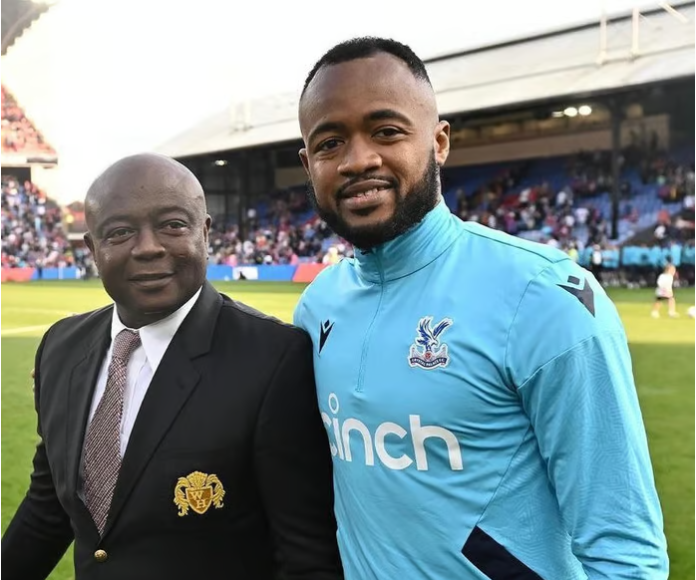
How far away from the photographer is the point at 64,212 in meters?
40.1

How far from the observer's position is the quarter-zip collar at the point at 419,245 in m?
1.56

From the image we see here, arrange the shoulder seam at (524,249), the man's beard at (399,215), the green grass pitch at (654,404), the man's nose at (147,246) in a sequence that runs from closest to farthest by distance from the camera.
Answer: the shoulder seam at (524,249) < the man's beard at (399,215) < the man's nose at (147,246) < the green grass pitch at (654,404)

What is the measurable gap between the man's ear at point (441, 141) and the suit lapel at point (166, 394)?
69 cm

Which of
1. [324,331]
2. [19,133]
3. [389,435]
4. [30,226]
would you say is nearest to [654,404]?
[324,331]

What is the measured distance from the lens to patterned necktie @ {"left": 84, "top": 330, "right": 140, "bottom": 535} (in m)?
1.66

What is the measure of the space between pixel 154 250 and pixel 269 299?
Answer: 635 inches

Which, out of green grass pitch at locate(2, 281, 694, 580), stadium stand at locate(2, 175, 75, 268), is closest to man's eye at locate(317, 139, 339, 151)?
green grass pitch at locate(2, 281, 694, 580)

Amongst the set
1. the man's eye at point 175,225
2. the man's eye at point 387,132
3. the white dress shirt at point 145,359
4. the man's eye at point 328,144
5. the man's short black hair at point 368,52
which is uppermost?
the man's short black hair at point 368,52

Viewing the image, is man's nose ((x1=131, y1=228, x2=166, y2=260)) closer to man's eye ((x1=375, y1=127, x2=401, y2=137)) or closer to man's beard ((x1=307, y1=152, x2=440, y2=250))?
man's beard ((x1=307, y1=152, x2=440, y2=250))

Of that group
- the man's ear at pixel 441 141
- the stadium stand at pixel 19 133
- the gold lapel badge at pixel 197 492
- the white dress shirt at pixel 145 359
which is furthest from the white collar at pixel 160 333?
the stadium stand at pixel 19 133

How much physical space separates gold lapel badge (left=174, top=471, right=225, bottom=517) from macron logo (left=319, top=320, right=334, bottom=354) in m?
0.40

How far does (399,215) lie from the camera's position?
1539 mm

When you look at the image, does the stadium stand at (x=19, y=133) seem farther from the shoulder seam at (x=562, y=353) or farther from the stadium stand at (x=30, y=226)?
the shoulder seam at (x=562, y=353)

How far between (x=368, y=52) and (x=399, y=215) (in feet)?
1.21
